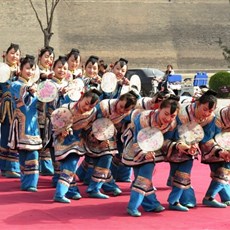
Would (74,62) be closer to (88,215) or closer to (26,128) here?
(26,128)

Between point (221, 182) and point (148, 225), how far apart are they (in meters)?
1.13

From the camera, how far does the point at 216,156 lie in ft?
22.6

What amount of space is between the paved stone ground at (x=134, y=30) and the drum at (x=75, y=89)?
121 ft

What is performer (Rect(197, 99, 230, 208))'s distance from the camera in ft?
22.4

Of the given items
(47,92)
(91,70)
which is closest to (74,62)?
(91,70)

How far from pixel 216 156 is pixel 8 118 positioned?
274cm

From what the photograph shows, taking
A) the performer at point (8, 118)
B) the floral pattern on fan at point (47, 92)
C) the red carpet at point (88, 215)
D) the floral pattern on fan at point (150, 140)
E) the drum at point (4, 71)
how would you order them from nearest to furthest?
the red carpet at point (88, 215) < the floral pattern on fan at point (150, 140) < the floral pattern on fan at point (47, 92) < the drum at point (4, 71) < the performer at point (8, 118)

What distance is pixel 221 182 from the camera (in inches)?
276

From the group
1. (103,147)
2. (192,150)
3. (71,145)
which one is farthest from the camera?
(103,147)

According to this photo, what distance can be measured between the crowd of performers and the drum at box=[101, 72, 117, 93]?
11 cm

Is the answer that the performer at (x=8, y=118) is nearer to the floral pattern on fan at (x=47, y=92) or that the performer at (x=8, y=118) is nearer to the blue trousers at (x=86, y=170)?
the blue trousers at (x=86, y=170)

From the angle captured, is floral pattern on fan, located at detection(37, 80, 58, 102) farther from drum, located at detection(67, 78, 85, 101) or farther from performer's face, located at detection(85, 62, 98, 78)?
performer's face, located at detection(85, 62, 98, 78)

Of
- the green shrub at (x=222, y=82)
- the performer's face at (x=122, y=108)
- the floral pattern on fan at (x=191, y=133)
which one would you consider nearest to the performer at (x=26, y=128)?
the performer's face at (x=122, y=108)

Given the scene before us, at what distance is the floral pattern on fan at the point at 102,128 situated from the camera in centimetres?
700
